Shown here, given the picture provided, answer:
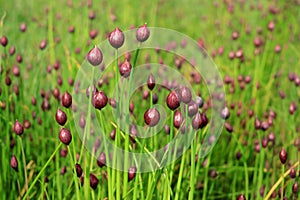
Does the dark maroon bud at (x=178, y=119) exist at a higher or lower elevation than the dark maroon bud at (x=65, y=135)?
higher

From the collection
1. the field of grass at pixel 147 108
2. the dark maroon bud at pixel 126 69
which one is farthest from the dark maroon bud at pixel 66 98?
the dark maroon bud at pixel 126 69

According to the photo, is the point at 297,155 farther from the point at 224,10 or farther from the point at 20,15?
the point at 20,15

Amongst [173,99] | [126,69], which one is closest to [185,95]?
[173,99]

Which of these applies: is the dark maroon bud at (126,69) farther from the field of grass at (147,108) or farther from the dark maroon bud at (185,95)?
the dark maroon bud at (185,95)

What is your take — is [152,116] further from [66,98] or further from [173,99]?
[66,98]

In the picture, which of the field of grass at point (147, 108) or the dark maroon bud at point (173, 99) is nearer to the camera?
the dark maroon bud at point (173, 99)

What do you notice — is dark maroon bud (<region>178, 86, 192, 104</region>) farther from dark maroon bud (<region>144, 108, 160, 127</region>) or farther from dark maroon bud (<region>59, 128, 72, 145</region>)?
dark maroon bud (<region>59, 128, 72, 145</region>)

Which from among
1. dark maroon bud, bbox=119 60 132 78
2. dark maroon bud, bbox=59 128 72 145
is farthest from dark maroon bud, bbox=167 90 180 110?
dark maroon bud, bbox=59 128 72 145

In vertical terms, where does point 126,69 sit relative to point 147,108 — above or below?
above
